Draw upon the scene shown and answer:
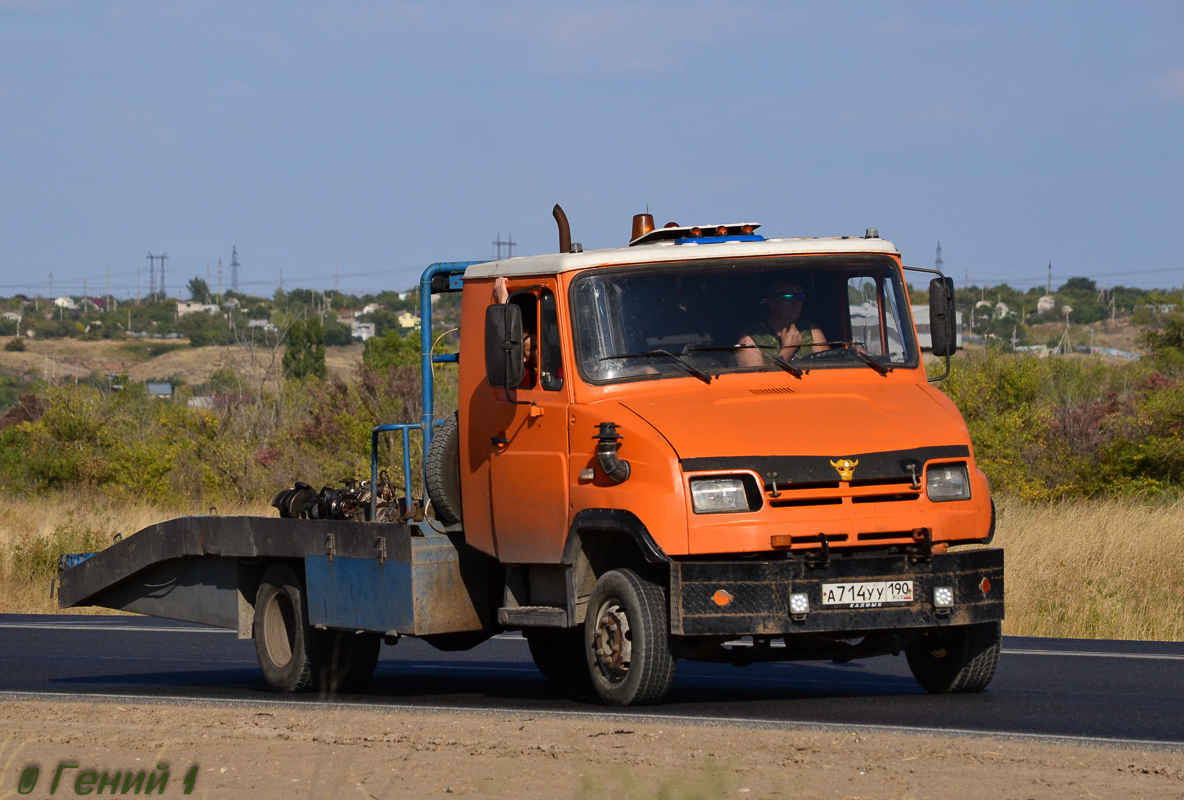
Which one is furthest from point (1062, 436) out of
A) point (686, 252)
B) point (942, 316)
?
point (686, 252)

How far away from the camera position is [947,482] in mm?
8328

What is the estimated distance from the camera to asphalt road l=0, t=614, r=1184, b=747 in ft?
26.6

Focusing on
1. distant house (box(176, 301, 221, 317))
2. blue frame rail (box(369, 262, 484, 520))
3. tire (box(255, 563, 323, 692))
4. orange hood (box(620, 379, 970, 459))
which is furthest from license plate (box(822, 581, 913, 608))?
distant house (box(176, 301, 221, 317))

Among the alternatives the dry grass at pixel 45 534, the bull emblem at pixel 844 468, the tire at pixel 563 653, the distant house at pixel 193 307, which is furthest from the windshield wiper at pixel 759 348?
the distant house at pixel 193 307

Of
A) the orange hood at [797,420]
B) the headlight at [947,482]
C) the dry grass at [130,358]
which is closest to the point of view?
the orange hood at [797,420]

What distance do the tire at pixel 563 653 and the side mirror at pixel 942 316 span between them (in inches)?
130

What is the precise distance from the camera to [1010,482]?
2475 centimetres

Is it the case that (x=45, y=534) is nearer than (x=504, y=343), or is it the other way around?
(x=504, y=343)

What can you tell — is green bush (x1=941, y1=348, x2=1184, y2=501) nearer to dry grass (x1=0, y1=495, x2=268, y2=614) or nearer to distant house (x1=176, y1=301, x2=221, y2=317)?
dry grass (x1=0, y1=495, x2=268, y2=614)

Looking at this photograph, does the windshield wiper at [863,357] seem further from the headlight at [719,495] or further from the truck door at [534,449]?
the truck door at [534,449]

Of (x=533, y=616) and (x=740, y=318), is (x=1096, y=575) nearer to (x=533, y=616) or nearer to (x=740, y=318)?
(x=740, y=318)

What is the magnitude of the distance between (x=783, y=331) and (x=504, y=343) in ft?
5.24

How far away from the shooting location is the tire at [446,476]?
9.82 m

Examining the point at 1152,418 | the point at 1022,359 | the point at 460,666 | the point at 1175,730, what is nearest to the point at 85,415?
the point at 1022,359
